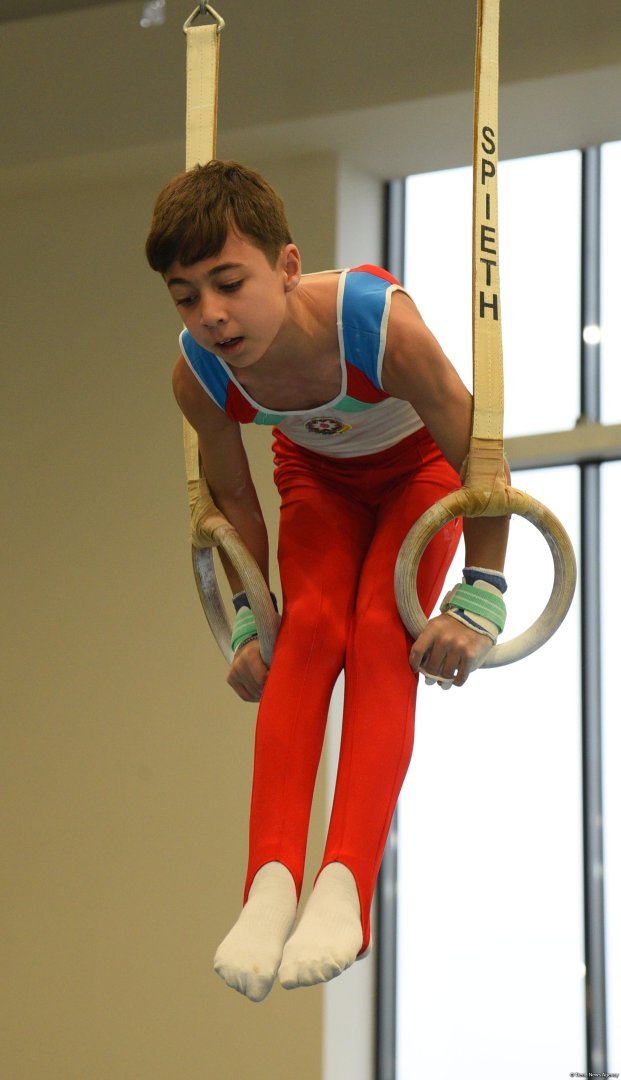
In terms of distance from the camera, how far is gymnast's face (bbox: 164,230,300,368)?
2.18m

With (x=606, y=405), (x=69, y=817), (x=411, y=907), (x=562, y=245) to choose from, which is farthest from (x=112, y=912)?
(x=562, y=245)

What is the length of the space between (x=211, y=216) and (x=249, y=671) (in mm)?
712

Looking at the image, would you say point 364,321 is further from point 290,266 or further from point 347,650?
point 347,650

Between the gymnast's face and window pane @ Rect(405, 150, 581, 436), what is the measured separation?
2785mm

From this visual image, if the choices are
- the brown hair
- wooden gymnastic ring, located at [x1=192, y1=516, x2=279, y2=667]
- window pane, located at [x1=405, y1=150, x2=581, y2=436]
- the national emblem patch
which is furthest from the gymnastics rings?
window pane, located at [x1=405, y1=150, x2=581, y2=436]

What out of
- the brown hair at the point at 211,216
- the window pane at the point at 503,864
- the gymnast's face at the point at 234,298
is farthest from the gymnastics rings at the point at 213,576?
the window pane at the point at 503,864

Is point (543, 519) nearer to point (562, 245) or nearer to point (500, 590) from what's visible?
point (500, 590)

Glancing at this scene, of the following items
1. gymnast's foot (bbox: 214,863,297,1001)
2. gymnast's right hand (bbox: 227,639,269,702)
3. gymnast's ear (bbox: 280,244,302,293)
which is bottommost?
gymnast's foot (bbox: 214,863,297,1001)

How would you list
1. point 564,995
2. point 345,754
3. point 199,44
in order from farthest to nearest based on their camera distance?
1. point 564,995
2. point 199,44
3. point 345,754

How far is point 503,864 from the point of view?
4.75 meters

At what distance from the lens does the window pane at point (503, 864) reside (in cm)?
466

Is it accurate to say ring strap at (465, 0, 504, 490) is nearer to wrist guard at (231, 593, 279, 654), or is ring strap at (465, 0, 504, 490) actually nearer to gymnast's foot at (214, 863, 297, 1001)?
wrist guard at (231, 593, 279, 654)

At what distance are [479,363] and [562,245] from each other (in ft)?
9.30

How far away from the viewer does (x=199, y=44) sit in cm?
264
